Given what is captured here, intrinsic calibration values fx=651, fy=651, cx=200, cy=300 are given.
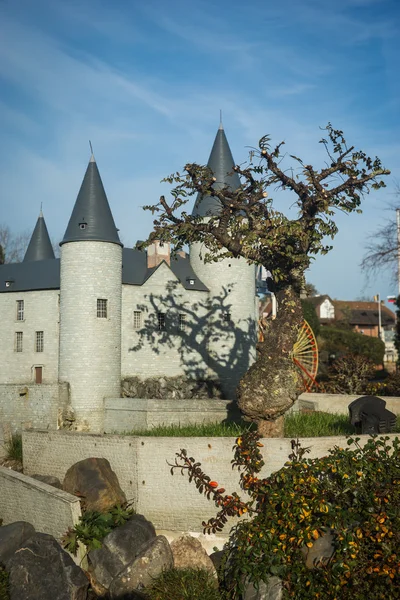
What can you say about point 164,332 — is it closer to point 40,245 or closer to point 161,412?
point 161,412

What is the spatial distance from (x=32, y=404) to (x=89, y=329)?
12.6 ft

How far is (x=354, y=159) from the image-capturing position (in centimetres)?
1514

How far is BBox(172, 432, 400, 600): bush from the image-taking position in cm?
1089

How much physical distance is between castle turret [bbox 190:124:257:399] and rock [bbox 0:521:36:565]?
52.0ft

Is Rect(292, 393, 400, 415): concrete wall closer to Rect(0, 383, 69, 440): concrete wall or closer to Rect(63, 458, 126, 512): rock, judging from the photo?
Rect(63, 458, 126, 512): rock

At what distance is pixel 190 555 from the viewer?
13.3 m

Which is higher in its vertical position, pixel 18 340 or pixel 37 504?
pixel 18 340

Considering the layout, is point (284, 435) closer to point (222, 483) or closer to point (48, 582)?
point (222, 483)

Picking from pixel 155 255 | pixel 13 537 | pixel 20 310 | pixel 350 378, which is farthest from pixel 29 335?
pixel 13 537

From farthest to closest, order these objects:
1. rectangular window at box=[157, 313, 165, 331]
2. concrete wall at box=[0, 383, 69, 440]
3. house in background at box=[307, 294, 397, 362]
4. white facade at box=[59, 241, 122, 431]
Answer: house in background at box=[307, 294, 397, 362] → rectangular window at box=[157, 313, 165, 331] → white facade at box=[59, 241, 122, 431] → concrete wall at box=[0, 383, 69, 440]

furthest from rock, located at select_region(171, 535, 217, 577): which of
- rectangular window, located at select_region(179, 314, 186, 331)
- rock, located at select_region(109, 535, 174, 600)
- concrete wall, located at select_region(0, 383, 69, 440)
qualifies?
rectangular window, located at select_region(179, 314, 186, 331)

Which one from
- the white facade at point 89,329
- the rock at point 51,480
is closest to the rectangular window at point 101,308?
the white facade at point 89,329

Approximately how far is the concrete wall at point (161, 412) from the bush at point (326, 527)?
6.17m

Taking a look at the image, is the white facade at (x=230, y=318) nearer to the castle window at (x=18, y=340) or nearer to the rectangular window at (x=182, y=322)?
the rectangular window at (x=182, y=322)
